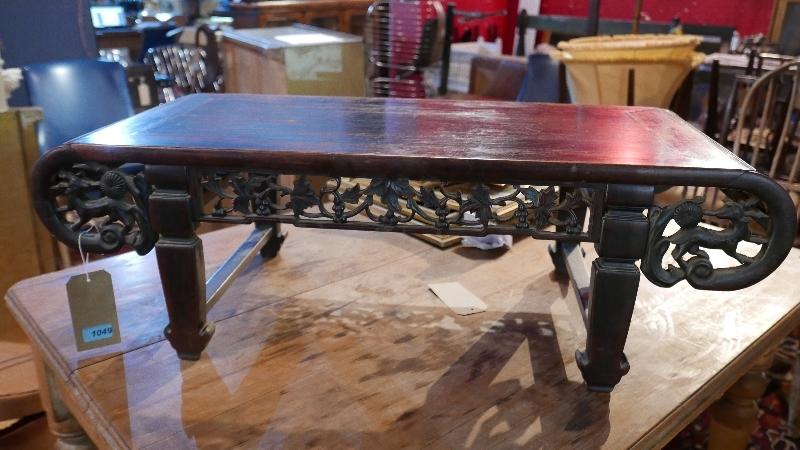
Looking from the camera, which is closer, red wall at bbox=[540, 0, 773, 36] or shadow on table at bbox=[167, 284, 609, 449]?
shadow on table at bbox=[167, 284, 609, 449]

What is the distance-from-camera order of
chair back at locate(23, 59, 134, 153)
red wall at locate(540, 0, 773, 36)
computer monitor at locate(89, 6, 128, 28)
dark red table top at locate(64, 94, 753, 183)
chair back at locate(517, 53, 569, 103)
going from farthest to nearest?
1. computer monitor at locate(89, 6, 128, 28)
2. red wall at locate(540, 0, 773, 36)
3. chair back at locate(517, 53, 569, 103)
4. chair back at locate(23, 59, 134, 153)
5. dark red table top at locate(64, 94, 753, 183)

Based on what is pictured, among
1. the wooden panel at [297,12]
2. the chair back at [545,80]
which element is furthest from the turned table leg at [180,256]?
the wooden panel at [297,12]

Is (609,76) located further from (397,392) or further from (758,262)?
(397,392)

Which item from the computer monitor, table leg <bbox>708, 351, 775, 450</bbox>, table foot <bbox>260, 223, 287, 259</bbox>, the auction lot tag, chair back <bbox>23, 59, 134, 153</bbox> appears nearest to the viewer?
the auction lot tag

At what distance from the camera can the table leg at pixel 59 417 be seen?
1031 mm

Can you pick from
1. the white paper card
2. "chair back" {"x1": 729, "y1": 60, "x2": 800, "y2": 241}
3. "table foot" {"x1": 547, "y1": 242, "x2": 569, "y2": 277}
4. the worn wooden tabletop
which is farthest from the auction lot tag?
"chair back" {"x1": 729, "y1": 60, "x2": 800, "y2": 241}

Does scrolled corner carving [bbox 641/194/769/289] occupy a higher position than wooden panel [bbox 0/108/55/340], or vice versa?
scrolled corner carving [bbox 641/194/769/289]

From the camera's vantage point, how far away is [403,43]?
333 cm

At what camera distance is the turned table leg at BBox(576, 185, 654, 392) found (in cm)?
77

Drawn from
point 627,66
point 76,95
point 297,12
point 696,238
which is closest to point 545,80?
point 627,66

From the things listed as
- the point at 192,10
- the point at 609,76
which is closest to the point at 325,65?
the point at 609,76

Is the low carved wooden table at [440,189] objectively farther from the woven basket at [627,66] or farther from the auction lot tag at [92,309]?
the woven basket at [627,66]

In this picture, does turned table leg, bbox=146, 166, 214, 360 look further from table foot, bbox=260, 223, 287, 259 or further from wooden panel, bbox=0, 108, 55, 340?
wooden panel, bbox=0, 108, 55, 340

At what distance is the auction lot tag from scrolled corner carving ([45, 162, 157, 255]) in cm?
5
